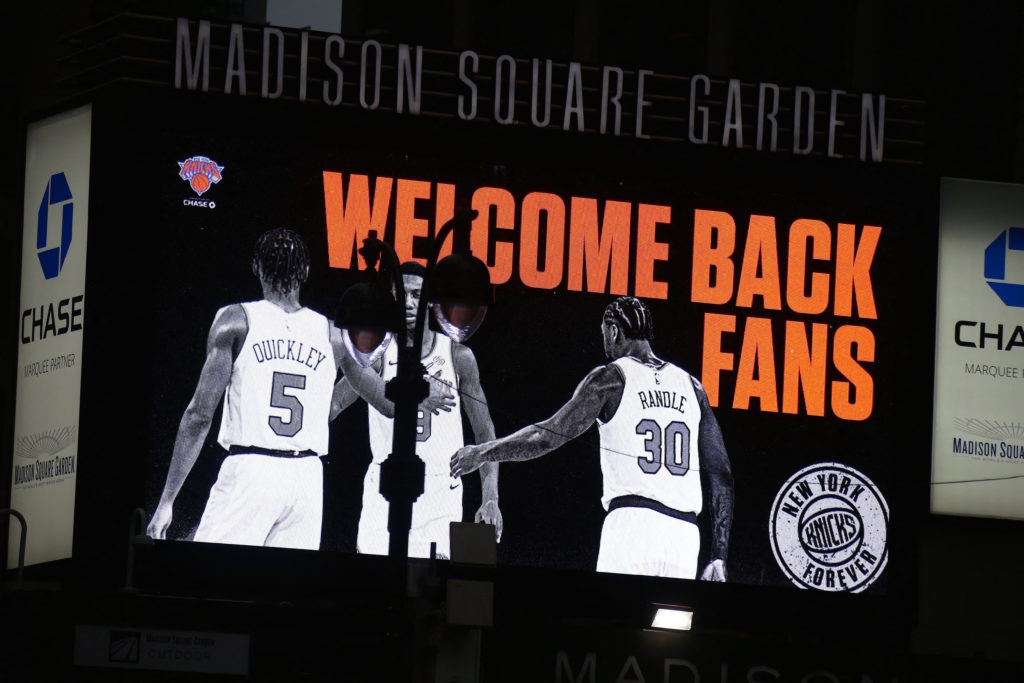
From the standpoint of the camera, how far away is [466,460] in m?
30.4

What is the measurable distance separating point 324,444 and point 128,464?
9.26 feet

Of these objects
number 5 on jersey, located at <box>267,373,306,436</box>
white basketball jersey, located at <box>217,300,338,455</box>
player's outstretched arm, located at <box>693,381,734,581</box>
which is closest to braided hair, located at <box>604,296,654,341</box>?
player's outstretched arm, located at <box>693,381,734,581</box>

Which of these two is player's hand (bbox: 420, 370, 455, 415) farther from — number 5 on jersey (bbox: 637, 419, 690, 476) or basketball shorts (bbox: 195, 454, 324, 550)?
number 5 on jersey (bbox: 637, 419, 690, 476)

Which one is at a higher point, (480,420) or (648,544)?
(480,420)

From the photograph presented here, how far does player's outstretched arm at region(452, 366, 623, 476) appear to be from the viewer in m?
30.4

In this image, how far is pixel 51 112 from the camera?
32.2m

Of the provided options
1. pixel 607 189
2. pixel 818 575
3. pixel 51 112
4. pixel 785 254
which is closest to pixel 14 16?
pixel 51 112

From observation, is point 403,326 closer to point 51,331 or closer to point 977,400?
point 51,331

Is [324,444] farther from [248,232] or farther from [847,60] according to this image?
[847,60]

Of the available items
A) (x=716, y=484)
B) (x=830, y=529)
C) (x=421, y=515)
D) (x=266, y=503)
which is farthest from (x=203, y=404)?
(x=830, y=529)

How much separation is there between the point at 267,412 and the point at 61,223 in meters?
4.66

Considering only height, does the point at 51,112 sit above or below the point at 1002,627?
above

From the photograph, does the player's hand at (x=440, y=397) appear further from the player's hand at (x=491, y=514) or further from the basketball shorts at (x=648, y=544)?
the basketball shorts at (x=648, y=544)

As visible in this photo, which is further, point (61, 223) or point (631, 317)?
point (61, 223)
